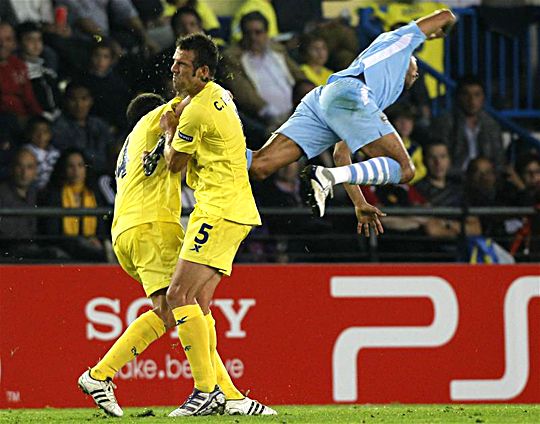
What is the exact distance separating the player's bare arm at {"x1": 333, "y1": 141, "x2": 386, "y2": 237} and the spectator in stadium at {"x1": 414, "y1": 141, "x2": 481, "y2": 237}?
3384 millimetres

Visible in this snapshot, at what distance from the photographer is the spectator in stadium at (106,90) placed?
1195cm

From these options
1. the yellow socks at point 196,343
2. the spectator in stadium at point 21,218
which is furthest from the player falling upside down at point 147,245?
the spectator in stadium at point 21,218

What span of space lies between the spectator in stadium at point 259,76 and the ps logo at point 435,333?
2439 millimetres

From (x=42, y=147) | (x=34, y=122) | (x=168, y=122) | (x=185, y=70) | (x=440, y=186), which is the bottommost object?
(x=440, y=186)

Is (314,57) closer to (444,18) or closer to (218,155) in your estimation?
(444,18)

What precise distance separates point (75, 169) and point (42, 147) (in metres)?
0.44

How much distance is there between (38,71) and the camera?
11.9 meters

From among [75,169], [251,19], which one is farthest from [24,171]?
[251,19]

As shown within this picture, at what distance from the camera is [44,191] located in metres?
11.4

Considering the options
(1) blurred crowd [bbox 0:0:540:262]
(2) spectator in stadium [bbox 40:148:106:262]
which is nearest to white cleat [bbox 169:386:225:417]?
(1) blurred crowd [bbox 0:0:540:262]

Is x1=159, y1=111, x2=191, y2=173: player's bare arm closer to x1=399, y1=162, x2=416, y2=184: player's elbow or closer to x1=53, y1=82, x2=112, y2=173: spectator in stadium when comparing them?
x1=399, y1=162, x2=416, y2=184: player's elbow

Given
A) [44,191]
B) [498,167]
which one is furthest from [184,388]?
[498,167]

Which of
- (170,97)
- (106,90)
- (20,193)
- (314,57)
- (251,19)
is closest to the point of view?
(20,193)

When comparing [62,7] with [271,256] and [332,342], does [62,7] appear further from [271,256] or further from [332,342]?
[332,342]
